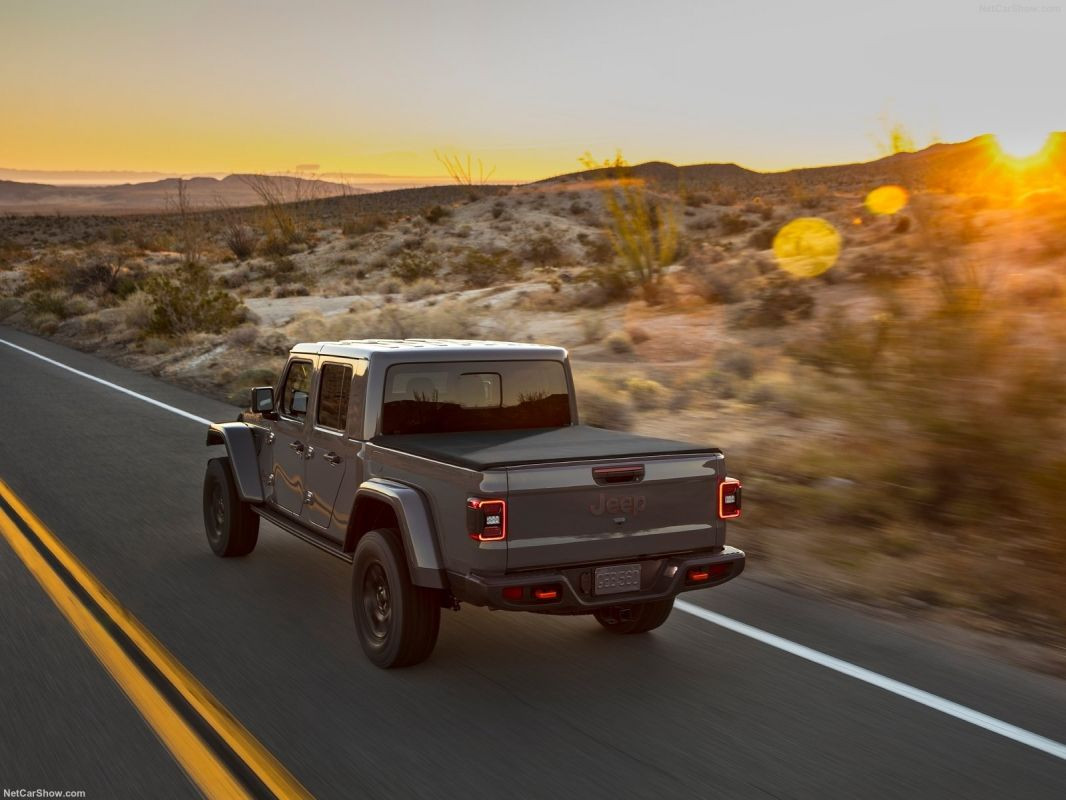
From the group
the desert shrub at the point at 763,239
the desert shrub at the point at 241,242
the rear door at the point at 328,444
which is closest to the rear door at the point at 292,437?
the rear door at the point at 328,444

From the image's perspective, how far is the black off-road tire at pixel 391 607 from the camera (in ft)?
19.0

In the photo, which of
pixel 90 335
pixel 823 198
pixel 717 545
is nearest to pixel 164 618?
pixel 717 545

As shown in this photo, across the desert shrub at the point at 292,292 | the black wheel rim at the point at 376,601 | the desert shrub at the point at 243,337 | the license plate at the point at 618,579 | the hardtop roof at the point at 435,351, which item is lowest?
the desert shrub at the point at 292,292

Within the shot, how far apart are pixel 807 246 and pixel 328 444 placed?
85.6 feet

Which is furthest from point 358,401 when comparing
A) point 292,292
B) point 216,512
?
point 292,292

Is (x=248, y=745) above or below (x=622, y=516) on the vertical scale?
below

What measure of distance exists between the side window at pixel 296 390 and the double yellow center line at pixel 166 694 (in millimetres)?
1671

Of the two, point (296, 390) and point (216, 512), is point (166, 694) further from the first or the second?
point (216, 512)

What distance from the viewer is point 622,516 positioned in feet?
18.8

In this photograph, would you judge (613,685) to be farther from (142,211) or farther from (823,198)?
(142,211)

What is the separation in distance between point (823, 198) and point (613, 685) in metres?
42.4

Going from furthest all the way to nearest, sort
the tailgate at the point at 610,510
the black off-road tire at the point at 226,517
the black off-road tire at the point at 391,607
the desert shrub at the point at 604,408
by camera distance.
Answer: the desert shrub at the point at 604,408
the black off-road tire at the point at 226,517
the black off-road tire at the point at 391,607
the tailgate at the point at 610,510

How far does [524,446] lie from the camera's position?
6016mm

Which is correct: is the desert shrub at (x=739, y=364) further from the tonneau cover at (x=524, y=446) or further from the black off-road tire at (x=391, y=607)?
the black off-road tire at (x=391, y=607)
